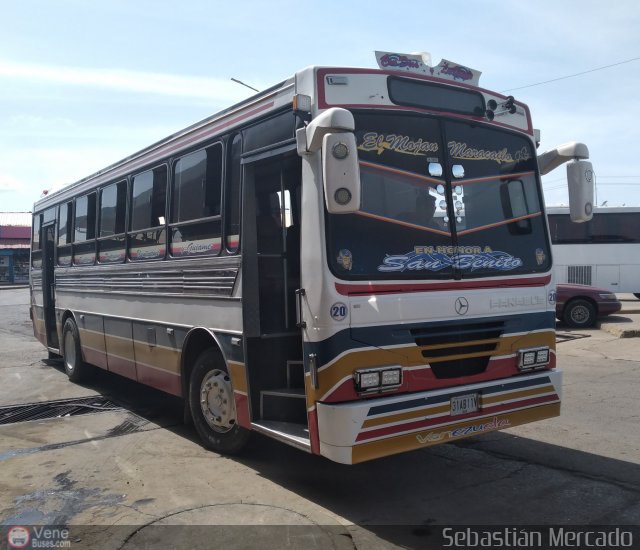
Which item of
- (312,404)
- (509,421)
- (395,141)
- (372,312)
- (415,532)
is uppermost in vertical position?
(395,141)

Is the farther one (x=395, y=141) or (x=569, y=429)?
(x=569, y=429)

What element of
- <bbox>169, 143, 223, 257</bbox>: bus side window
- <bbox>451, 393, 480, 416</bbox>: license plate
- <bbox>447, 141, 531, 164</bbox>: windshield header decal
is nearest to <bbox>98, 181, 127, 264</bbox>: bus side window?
<bbox>169, 143, 223, 257</bbox>: bus side window

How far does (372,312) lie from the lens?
15.2 ft

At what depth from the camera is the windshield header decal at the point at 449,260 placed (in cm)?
486

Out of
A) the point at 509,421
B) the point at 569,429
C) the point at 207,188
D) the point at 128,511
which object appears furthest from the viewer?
the point at 569,429

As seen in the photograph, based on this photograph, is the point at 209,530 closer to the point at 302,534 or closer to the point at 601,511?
the point at 302,534

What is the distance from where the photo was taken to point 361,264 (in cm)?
471

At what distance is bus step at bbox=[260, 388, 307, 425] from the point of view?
5328 millimetres

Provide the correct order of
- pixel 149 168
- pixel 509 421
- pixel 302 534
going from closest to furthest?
pixel 302 534 → pixel 509 421 → pixel 149 168

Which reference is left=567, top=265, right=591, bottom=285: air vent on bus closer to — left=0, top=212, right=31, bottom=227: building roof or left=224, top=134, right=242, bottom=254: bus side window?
left=224, top=134, right=242, bottom=254: bus side window

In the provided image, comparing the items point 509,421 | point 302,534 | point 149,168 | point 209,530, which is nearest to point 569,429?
point 509,421

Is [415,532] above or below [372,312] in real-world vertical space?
below

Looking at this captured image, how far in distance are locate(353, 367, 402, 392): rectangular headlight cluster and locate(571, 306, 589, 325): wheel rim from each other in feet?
43.3

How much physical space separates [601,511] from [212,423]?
3.55m
